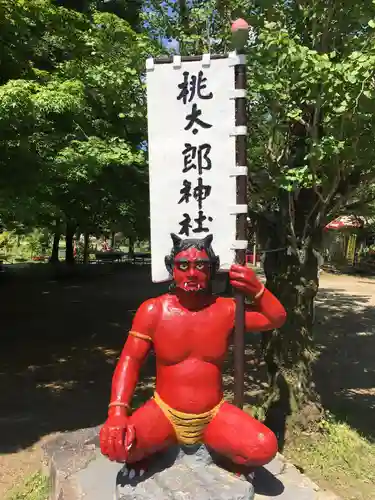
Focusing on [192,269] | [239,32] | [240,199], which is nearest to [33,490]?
[192,269]

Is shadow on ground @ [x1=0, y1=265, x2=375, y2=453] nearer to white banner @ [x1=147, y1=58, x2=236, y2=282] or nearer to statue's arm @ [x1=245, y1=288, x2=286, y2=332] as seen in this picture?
statue's arm @ [x1=245, y1=288, x2=286, y2=332]

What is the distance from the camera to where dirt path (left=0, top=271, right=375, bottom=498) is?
5938 millimetres

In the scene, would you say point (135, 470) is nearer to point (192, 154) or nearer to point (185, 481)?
point (185, 481)

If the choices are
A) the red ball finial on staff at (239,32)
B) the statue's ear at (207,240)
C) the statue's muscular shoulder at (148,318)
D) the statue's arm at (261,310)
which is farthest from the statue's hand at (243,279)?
the red ball finial on staff at (239,32)

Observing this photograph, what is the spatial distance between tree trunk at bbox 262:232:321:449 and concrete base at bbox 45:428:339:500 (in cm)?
103

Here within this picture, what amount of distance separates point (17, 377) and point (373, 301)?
12.7 metres

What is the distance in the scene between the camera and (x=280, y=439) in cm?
545

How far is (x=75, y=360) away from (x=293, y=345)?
4.65 metres

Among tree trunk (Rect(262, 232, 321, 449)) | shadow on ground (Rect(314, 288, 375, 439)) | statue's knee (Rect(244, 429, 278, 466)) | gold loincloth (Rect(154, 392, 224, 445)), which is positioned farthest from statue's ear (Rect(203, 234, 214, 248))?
shadow on ground (Rect(314, 288, 375, 439))

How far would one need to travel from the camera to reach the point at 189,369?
336cm

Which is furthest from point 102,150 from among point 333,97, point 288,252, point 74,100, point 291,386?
point 291,386

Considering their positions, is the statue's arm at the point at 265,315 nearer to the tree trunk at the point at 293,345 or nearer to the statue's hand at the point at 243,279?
the statue's hand at the point at 243,279

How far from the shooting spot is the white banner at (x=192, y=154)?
11.5 feet

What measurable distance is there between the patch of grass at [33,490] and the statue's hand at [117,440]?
5.63ft
